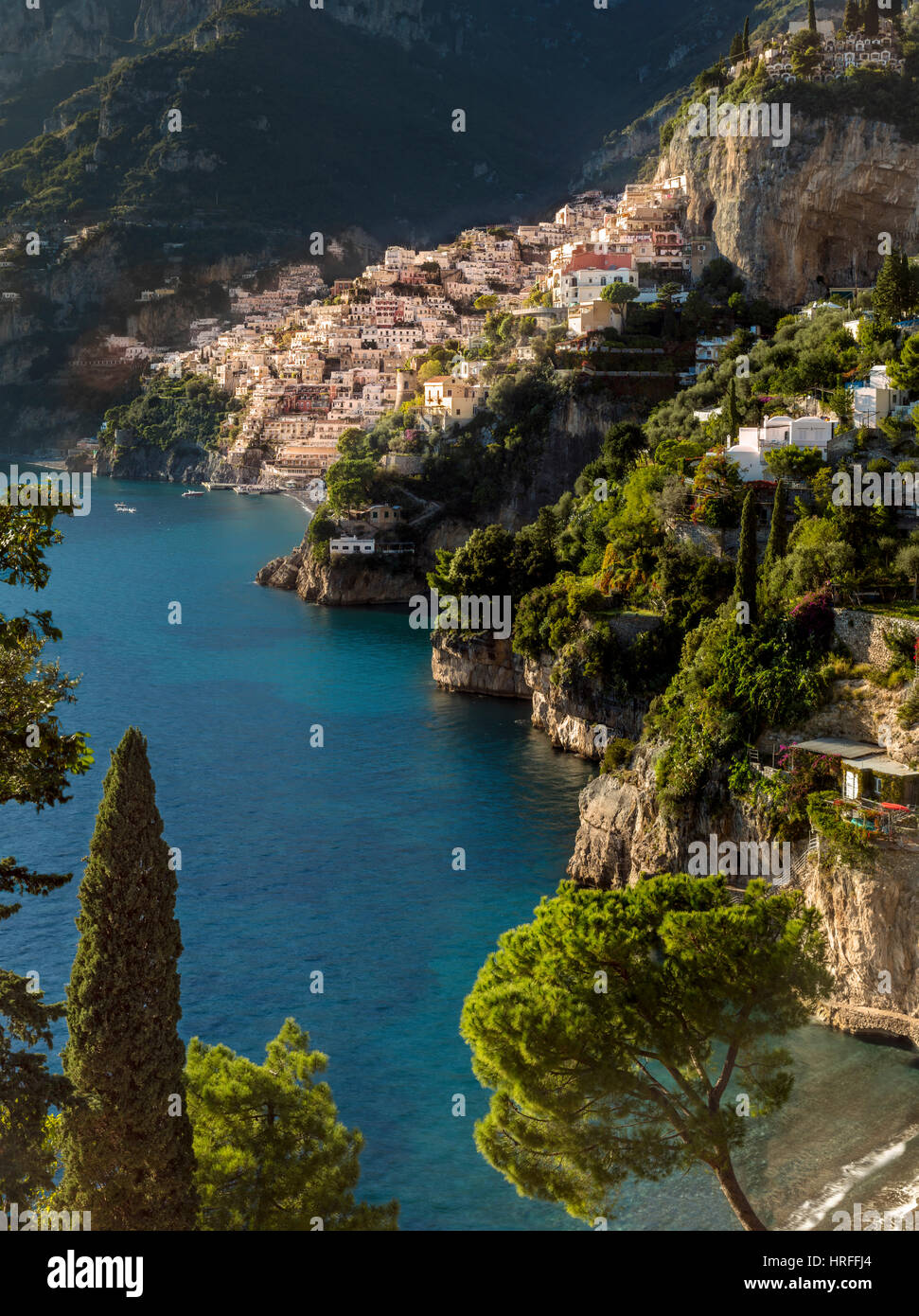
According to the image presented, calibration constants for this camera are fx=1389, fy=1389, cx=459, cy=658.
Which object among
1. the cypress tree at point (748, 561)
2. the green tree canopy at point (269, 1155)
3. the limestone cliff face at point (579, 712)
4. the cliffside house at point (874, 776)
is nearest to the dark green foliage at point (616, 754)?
the limestone cliff face at point (579, 712)

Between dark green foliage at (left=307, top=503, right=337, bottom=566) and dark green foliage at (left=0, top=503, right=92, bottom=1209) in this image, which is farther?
dark green foliage at (left=307, top=503, right=337, bottom=566)

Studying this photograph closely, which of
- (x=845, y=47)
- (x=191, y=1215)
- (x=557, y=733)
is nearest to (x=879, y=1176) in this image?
(x=191, y=1215)

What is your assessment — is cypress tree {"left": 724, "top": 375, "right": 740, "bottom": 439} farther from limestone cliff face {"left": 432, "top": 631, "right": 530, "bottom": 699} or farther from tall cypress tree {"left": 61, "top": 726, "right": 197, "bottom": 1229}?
tall cypress tree {"left": 61, "top": 726, "right": 197, "bottom": 1229}

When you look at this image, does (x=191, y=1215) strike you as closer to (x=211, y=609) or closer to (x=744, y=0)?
(x=211, y=609)

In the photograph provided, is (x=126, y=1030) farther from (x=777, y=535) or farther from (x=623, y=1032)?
(x=777, y=535)

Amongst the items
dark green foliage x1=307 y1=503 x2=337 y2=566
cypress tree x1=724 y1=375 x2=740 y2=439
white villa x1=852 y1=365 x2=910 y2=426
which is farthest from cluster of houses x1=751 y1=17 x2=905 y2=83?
white villa x1=852 y1=365 x2=910 y2=426
